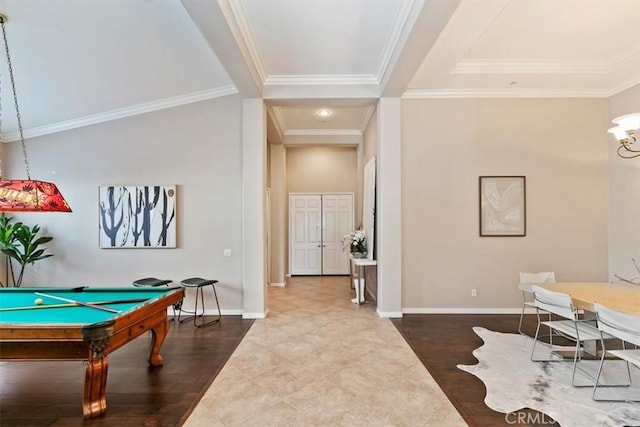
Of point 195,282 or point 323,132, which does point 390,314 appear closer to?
point 195,282

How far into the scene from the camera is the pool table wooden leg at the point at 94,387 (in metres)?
2.34

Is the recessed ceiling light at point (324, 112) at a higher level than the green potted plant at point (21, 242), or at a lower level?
higher

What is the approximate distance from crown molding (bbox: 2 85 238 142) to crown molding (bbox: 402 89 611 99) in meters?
2.97

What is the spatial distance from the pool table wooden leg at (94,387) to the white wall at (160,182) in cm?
262

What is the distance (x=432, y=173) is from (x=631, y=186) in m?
2.74

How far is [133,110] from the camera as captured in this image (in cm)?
508

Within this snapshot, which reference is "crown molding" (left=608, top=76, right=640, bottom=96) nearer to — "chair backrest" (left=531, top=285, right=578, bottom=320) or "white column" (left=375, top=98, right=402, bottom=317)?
"white column" (left=375, top=98, right=402, bottom=317)

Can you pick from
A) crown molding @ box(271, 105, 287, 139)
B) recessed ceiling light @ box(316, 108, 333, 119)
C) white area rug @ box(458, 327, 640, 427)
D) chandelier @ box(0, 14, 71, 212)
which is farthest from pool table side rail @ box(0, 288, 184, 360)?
recessed ceiling light @ box(316, 108, 333, 119)

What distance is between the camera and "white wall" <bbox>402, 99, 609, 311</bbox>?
16.1 feet

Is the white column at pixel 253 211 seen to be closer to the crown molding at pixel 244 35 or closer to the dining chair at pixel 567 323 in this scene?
the crown molding at pixel 244 35

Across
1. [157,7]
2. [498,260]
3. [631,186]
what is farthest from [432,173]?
[157,7]

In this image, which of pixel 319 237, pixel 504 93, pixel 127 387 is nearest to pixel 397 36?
pixel 504 93

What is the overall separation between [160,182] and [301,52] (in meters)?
3.00

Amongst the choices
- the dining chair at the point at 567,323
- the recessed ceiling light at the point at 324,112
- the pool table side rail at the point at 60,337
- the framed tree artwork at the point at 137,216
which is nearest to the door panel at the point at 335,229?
the recessed ceiling light at the point at 324,112
